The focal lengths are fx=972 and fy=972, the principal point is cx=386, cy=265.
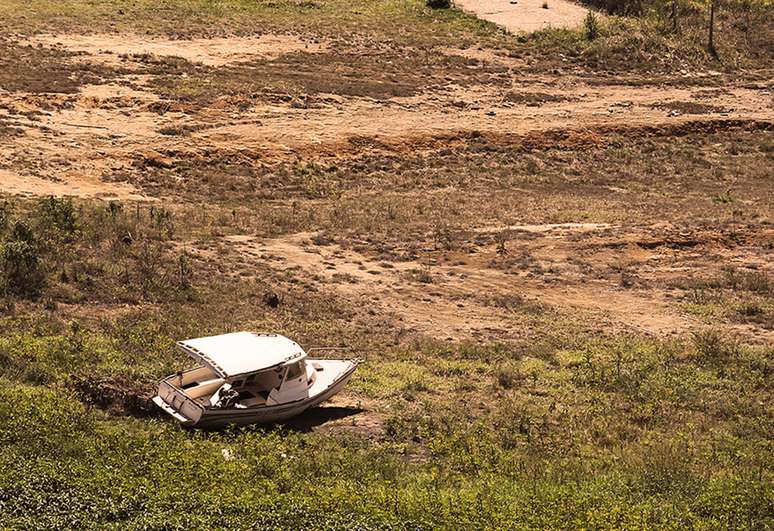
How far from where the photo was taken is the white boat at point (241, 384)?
15.3m

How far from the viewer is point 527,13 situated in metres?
53.7

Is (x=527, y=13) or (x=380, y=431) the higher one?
(x=527, y=13)

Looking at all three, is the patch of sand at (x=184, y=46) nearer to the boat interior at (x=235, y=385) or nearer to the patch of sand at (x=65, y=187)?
the patch of sand at (x=65, y=187)

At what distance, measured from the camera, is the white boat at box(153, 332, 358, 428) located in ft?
50.2

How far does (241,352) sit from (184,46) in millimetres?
31251

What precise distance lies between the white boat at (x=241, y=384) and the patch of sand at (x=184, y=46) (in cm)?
2758

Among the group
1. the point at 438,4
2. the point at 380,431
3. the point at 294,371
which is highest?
the point at 438,4

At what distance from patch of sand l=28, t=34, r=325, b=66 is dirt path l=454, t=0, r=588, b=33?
1136cm

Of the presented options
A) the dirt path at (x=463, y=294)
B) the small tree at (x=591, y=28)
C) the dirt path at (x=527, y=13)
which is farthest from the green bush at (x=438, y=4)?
the dirt path at (x=463, y=294)

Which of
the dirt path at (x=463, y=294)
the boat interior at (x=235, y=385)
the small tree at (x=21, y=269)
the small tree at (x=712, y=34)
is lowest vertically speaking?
the dirt path at (x=463, y=294)

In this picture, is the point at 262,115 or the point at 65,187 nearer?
the point at 65,187

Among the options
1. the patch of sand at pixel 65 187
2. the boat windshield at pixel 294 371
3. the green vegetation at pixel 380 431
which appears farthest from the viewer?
the patch of sand at pixel 65 187

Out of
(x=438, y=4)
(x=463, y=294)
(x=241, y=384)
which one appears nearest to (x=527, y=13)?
(x=438, y=4)

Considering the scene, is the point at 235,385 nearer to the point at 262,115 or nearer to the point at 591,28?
the point at 262,115
